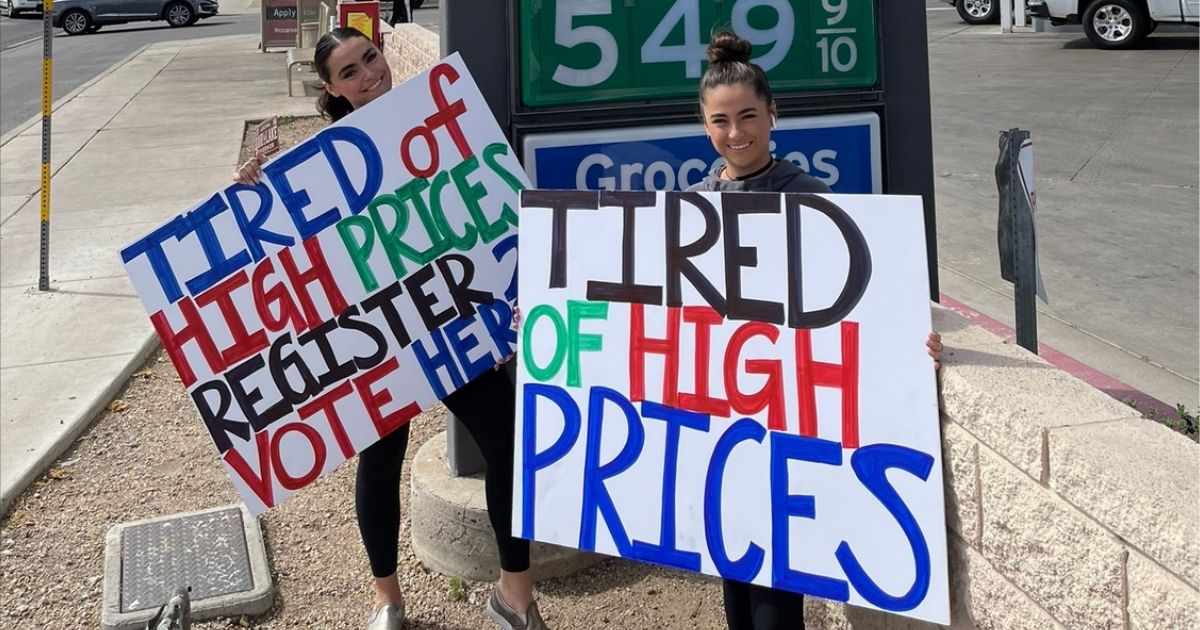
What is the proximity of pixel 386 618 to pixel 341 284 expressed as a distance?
40.4 inches

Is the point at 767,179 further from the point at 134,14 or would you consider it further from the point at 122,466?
the point at 134,14

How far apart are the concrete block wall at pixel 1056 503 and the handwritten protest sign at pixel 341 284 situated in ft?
4.35

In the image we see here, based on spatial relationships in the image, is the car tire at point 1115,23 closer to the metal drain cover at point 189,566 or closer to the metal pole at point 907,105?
the metal pole at point 907,105

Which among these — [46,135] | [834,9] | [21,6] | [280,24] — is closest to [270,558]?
[834,9]

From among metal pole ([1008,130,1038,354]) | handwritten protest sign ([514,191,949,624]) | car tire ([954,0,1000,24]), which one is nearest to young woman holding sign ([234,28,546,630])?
handwritten protest sign ([514,191,949,624])

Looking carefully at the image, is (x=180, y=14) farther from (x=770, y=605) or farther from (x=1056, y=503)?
(x=1056, y=503)

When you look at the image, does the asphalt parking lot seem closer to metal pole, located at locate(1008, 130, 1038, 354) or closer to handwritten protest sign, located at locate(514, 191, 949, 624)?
metal pole, located at locate(1008, 130, 1038, 354)

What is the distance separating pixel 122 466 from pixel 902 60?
3.52 metres

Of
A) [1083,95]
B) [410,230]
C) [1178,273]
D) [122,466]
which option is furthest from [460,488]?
[1083,95]

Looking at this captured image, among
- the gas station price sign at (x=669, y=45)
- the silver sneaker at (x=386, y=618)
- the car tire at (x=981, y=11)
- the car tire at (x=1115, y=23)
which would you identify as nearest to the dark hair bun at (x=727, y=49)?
the gas station price sign at (x=669, y=45)

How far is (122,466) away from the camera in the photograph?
5020mm

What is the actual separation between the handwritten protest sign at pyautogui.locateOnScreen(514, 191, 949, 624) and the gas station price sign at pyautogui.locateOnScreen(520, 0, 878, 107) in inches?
35.0

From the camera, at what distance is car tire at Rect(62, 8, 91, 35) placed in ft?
98.5

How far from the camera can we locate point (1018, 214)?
130 inches
